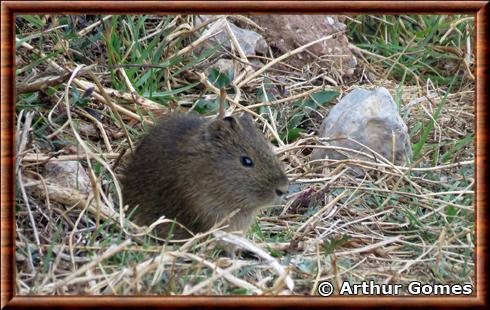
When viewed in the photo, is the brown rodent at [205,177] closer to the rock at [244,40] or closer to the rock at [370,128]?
the rock at [370,128]

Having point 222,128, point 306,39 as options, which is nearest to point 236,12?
point 222,128

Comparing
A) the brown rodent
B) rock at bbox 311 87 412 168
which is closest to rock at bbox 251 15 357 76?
rock at bbox 311 87 412 168

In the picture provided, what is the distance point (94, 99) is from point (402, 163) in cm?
195

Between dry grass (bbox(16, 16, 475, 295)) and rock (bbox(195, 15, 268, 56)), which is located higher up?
rock (bbox(195, 15, 268, 56))

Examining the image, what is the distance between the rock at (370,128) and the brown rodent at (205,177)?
1124mm

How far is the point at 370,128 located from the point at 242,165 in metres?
1.36

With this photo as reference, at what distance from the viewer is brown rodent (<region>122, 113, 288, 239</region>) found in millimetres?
4676

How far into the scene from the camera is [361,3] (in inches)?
149

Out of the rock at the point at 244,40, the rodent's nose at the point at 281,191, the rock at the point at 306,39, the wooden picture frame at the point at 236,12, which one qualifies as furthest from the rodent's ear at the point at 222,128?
the rock at the point at 306,39

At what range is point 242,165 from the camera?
4.73 meters

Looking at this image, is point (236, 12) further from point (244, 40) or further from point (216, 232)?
point (244, 40)

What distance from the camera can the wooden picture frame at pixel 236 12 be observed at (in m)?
3.54

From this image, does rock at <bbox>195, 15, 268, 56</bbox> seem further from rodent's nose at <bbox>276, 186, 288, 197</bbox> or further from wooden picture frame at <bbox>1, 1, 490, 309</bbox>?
wooden picture frame at <bbox>1, 1, 490, 309</bbox>

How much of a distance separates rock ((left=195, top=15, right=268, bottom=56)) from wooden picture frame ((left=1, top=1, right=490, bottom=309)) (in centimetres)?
271
